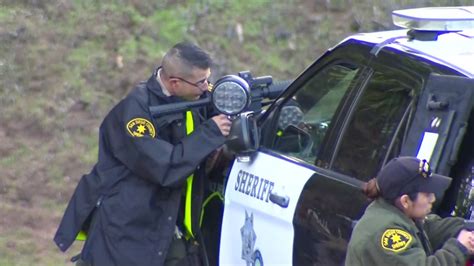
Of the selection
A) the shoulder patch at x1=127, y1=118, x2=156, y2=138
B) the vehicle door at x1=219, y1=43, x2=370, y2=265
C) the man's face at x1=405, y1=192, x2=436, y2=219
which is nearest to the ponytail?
the man's face at x1=405, y1=192, x2=436, y2=219

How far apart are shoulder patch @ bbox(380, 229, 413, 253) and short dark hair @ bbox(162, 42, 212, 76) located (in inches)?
73.8

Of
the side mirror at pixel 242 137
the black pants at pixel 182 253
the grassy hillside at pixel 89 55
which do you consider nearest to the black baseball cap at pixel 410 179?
the side mirror at pixel 242 137

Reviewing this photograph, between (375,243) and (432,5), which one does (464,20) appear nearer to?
(375,243)

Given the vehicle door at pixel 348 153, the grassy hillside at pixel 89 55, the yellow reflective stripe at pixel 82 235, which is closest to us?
the vehicle door at pixel 348 153

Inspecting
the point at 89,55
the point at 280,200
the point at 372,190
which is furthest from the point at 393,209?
the point at 89,55

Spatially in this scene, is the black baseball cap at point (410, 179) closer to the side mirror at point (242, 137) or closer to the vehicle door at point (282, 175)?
the vehicle door at point (282, 175)

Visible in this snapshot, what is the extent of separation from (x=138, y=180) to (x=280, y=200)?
0.81 meters

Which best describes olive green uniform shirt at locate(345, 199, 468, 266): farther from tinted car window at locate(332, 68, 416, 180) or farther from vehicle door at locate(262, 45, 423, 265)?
tinted car window at locate(332, 68, 416, 180)

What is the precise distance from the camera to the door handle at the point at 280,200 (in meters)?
5.39

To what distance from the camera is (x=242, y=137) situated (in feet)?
18.7

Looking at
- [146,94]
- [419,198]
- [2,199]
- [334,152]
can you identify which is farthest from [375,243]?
[2,199]

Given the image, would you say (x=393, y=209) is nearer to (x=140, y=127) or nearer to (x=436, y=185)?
(x=436, y=185)

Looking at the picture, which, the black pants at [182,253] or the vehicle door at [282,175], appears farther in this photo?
the black pants at [182,253]

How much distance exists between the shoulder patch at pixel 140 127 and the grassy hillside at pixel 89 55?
2.63 metres
